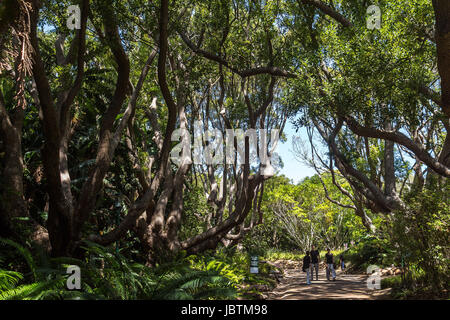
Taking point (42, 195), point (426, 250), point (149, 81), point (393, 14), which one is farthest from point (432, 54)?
point (42, 195)

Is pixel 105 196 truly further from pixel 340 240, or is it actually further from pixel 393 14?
pixel 340 240

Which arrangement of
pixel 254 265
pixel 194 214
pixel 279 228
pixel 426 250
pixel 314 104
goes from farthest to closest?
1. pixel 279 228
2. pixel 194 214
3. pixel 254 265
4. pixel 314 104
5. pixel 426 250

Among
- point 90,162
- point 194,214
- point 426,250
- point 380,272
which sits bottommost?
point 380,272

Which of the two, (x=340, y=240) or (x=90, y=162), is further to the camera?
(x=340, y=240)

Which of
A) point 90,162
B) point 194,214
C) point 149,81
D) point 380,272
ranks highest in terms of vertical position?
point 149,81

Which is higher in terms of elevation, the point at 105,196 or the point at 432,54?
the point at 432,54

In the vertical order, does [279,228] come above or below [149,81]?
below

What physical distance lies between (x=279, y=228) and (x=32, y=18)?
33545mm

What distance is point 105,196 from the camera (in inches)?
439

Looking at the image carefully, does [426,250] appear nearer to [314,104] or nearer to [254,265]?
[314,104]

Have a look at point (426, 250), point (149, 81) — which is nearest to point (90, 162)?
point (149, 81)

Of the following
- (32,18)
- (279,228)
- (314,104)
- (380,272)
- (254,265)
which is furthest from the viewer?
(279,228)
